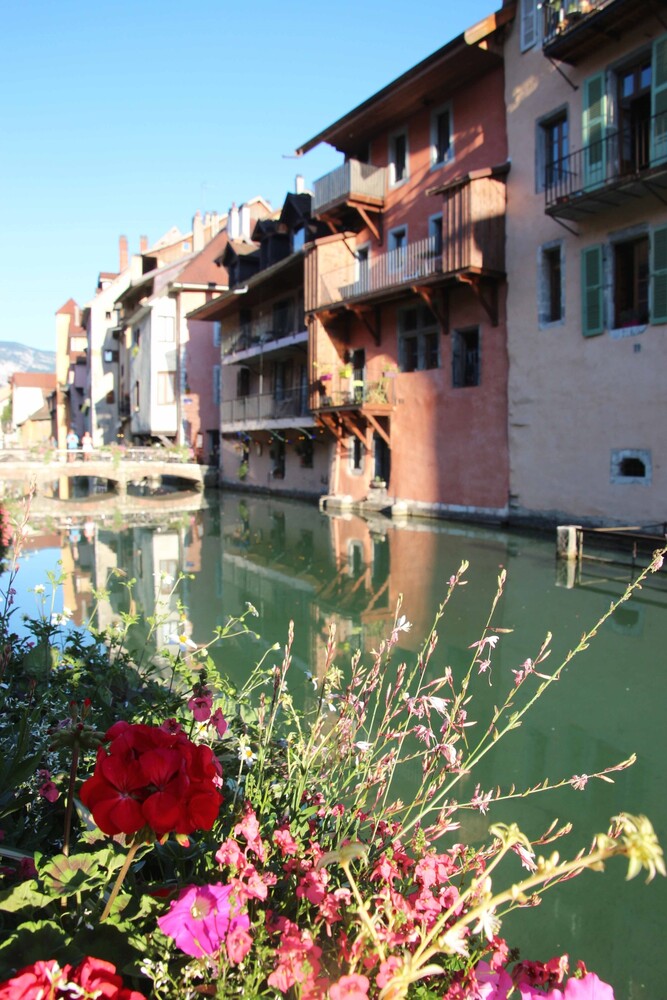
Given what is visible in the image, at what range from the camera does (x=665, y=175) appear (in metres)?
12.3

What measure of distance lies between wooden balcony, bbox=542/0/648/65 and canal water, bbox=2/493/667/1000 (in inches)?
366

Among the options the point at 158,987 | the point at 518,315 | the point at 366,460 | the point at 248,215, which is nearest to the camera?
the point at 158,987

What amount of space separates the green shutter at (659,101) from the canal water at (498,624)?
22.9 feet

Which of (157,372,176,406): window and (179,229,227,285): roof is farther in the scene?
(157,372,176,406): window

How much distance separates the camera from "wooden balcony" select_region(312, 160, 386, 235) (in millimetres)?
21125

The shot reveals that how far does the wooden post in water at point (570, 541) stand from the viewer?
11.8 m

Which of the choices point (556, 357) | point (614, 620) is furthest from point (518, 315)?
point (614, 620)

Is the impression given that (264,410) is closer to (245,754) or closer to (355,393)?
(355,393)

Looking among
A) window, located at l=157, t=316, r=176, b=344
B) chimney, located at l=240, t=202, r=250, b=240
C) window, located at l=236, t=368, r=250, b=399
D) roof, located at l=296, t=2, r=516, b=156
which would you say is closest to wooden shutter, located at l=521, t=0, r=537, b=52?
roof, located at l=296, t=2, r=516, b=156

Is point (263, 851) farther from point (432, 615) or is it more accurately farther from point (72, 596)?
point (72, 596)

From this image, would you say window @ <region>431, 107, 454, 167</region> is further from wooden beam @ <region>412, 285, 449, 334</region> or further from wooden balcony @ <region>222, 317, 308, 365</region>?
wooden balcony @ <region>222, 317, 308, 365</region>

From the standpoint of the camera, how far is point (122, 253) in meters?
55.9

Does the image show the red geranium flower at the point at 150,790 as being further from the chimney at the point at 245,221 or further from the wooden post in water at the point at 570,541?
the chimney at the point at 245,221

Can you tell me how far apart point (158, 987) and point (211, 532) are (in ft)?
52.8
